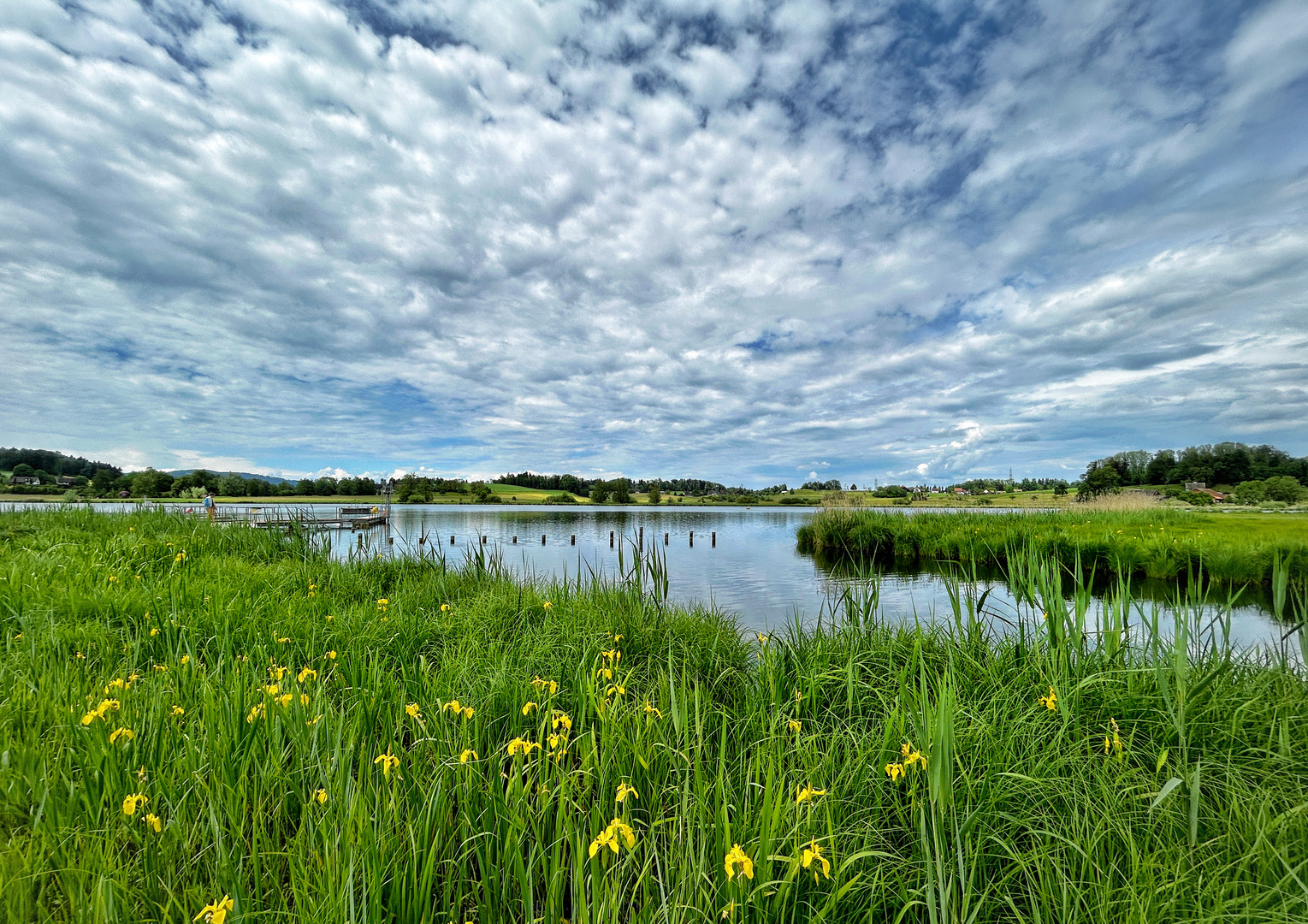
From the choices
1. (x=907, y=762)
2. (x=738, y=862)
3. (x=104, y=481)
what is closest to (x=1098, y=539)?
(x=907, y=762)

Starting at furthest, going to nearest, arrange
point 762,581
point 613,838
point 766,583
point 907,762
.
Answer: point 762,581 → point 766,583 → point 907,762 → point 613,838

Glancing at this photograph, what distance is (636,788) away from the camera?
257cm

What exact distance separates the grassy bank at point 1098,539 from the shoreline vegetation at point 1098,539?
4 centimetres

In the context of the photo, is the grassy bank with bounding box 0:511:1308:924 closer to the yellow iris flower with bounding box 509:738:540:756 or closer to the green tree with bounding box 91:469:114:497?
the yellow iris flower with bounding box 509:738:540:756

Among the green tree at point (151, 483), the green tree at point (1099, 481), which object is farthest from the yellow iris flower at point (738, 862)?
the green tree at point (151, 483)

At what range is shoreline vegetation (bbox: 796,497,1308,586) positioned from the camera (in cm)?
1088

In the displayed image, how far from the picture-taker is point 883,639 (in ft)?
15.8

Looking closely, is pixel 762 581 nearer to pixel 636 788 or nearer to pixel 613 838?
pixel 636 788

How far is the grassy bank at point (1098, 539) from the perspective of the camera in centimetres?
1118

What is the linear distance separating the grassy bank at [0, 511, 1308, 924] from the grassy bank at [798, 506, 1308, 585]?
5.42 ft

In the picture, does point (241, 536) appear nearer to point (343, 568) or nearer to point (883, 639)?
point (343, 568)

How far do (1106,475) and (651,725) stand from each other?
4721 cm

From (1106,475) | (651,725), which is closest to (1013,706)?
(651,725)

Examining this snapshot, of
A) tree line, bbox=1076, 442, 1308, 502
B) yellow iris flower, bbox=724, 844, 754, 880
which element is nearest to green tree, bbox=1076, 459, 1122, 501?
tree line, bbox=1076, 442, 1308, 502
